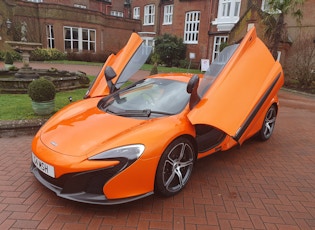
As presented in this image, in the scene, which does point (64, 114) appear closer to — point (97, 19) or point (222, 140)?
point (222, 140)

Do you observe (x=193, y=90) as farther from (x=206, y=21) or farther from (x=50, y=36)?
(x=50, y=36)

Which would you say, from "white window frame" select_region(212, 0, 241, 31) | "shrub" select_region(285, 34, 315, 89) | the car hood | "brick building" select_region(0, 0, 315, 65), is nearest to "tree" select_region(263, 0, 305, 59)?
"shrub" select_region(285, 34, 315, 89)

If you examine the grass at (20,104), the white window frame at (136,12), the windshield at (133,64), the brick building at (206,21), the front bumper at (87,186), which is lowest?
the grass at (20,104)

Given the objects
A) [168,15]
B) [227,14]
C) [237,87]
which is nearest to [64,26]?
[168,15]

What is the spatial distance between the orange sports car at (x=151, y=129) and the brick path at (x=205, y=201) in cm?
25

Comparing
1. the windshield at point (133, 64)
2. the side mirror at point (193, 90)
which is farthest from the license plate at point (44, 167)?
the windshield at point (133, 64)

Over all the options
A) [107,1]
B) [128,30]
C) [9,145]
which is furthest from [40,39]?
[9,145]

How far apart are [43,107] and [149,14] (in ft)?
81.3

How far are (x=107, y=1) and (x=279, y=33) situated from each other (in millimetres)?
28618

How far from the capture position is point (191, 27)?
22641 millimetres

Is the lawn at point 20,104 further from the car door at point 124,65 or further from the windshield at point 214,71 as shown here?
the windshield at point 214,71

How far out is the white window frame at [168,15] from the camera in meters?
24.6

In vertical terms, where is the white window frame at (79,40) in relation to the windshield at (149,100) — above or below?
above

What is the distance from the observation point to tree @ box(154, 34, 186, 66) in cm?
2162
